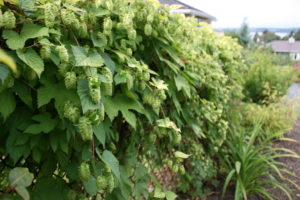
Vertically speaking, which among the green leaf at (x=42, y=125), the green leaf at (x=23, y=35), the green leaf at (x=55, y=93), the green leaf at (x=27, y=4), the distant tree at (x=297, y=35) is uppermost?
the green leaf at (x=27, y=4)

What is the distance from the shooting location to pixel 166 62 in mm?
1665

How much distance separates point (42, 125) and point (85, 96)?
23 centimetres

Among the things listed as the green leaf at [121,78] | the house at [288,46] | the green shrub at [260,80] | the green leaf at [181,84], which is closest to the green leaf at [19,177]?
the green leaf at [121,78]

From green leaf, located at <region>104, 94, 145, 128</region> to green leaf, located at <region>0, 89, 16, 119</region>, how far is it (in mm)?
364

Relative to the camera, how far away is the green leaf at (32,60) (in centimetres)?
87

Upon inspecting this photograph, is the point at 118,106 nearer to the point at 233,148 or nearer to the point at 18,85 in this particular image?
the point at 18,85

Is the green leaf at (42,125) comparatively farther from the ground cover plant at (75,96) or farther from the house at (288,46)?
the house at (288,46)

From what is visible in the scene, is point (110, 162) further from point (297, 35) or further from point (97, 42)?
point (297, 35)

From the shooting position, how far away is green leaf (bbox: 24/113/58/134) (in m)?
0.99

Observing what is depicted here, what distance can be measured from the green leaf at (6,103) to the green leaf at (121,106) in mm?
364

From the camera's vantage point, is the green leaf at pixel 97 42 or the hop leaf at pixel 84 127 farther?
the green leaf at pixel 97 42

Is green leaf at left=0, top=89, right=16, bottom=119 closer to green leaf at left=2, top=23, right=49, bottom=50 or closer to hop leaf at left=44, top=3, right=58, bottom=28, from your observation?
green leaf at left=2, top=23, right=49, bottom=50

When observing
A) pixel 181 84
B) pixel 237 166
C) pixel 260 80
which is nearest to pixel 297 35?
pixel 260 80

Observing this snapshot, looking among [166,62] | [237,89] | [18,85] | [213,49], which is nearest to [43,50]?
[18,85]
